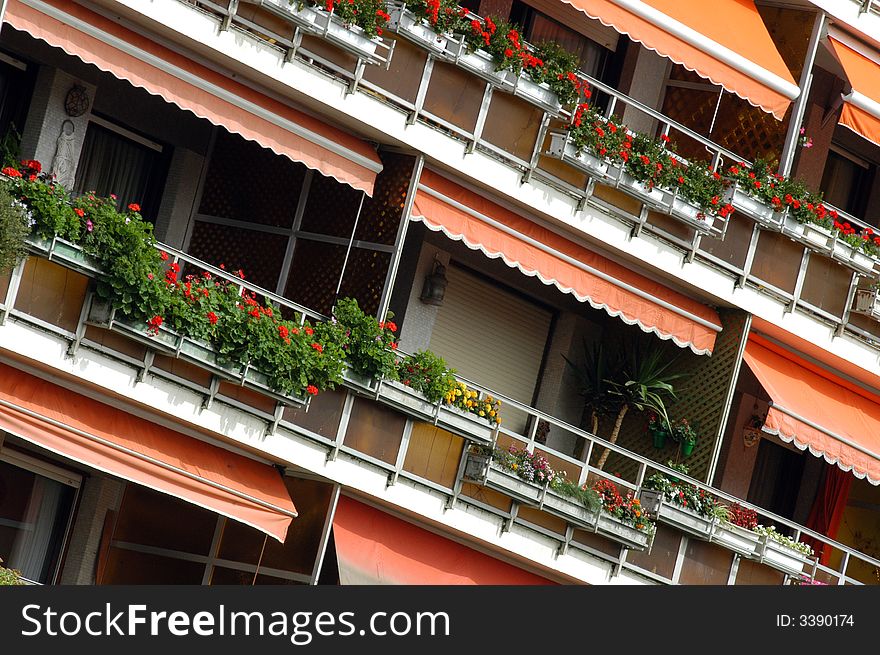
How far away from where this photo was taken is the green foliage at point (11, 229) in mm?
14570

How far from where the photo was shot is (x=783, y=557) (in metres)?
20.3

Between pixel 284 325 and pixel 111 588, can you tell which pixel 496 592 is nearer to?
pixel 284 325

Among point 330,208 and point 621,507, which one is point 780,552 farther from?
point 330,208

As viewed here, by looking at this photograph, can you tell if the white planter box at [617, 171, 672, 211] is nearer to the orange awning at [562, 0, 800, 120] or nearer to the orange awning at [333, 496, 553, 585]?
the orange awning at [562, 0, 800, 120]

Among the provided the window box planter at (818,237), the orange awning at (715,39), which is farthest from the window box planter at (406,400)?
the window box planter at (818,237)

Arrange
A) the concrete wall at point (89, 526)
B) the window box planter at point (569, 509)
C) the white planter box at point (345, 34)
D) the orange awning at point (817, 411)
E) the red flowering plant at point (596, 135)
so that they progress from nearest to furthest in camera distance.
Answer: the white planter box at point (345, 34) < the window box planter at point (569, 509) < the concrete wall at point (89, 526) < the red flowering plant at point (596, 135) < the orange awning at point (817, 411)

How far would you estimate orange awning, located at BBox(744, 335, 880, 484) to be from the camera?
20.7 meters

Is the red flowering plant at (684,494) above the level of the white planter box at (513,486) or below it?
above

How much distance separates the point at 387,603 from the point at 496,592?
346 centimetres

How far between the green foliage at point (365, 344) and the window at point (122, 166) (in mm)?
3267

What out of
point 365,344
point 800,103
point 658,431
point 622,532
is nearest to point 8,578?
point 365,344

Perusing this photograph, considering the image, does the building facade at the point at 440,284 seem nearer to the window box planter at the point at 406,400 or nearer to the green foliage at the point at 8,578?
the window box planter at the point at 406,400

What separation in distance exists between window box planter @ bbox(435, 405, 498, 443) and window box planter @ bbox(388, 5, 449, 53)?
3920 millimetres

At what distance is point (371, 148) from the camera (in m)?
17.9
